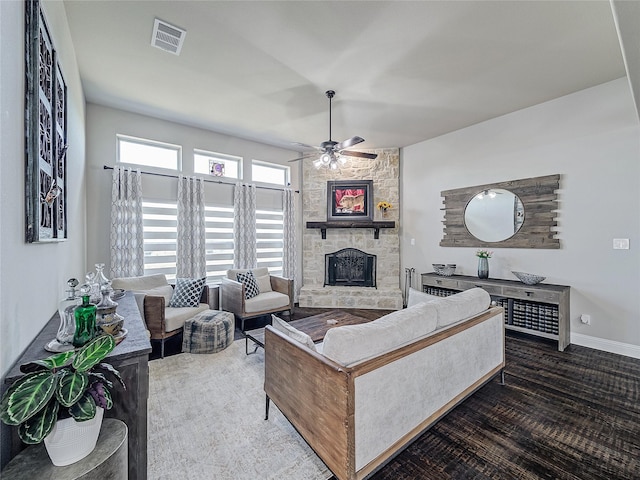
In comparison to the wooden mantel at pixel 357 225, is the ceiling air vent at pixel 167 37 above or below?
above

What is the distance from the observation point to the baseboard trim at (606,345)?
319cm

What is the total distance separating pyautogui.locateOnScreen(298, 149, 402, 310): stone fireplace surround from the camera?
221 inches

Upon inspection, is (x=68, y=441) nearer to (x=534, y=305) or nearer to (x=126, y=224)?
(x=126, y=224)

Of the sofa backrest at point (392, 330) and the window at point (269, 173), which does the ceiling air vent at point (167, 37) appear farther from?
the sofa backrest at point (392, 330)

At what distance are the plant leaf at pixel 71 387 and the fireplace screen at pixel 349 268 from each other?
194 inches

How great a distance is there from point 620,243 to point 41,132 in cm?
537

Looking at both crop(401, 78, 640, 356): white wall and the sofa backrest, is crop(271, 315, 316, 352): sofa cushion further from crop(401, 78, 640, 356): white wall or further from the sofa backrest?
crop(401, 78, 640, 356): white wall

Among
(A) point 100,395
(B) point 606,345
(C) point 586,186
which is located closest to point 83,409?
(A) point 100,395

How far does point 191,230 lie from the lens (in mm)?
4430

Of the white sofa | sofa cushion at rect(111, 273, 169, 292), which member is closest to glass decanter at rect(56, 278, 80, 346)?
the white sofa

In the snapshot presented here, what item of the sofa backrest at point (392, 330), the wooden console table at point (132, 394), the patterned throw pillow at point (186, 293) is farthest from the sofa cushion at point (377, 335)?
the patterned throw pillow at point (186, 293)

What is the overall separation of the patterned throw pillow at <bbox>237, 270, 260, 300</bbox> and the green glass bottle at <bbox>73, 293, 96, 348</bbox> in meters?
2.98

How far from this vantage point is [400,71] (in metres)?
3.04

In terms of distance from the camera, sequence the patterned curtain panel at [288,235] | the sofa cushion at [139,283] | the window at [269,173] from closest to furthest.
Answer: the sofa cushion at [139,283], the window at [269,173], the patterned curtain panel at [288,235]
